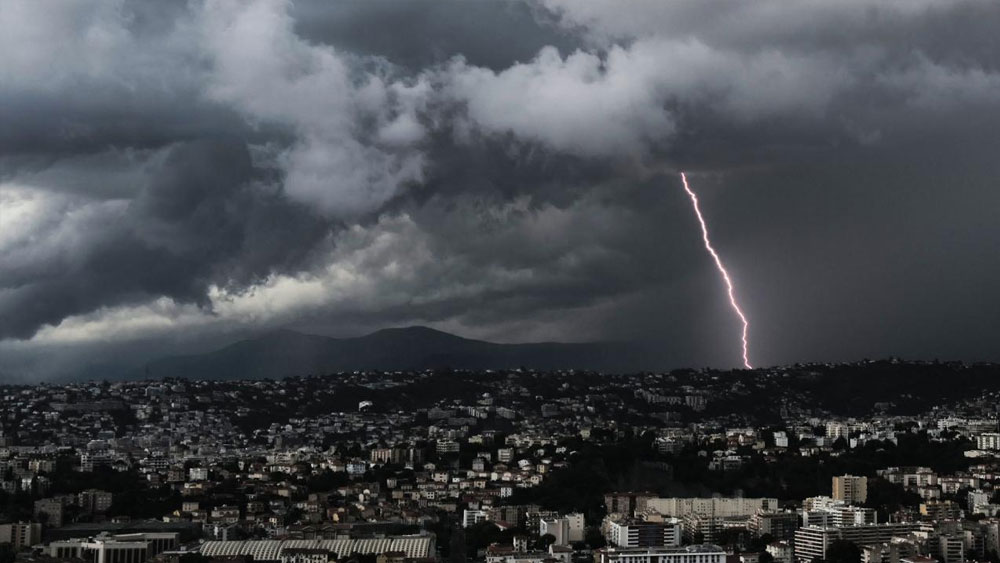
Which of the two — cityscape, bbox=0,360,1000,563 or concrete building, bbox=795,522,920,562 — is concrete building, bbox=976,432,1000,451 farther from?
concrete building, bbox=795,522,920,562

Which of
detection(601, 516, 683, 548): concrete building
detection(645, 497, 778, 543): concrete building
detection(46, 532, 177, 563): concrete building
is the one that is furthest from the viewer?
detection(645, 497, 778, 543): concrete building

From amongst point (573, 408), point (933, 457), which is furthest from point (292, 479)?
point (573, 408)

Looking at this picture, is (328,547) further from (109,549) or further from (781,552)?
(781,552)

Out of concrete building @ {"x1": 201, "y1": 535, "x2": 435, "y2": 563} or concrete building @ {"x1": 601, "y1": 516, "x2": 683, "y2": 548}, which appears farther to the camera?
concrete building @ {"x1": 601, "y1": 516, "x2": 683, "y2": 548}

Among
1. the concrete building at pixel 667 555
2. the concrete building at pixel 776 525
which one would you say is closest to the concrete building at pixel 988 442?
the concrete building at pixel 776 525

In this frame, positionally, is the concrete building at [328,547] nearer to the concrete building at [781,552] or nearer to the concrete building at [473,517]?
the concrete building at [473,517]

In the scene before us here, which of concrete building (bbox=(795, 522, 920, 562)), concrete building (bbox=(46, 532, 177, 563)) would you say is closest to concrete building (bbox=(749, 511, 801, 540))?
concrete building (bbox=(795, 522, 920, 562))

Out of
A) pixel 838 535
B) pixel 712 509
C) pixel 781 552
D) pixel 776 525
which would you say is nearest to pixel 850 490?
pixel 712 509

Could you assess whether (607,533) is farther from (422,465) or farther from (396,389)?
(396,389)

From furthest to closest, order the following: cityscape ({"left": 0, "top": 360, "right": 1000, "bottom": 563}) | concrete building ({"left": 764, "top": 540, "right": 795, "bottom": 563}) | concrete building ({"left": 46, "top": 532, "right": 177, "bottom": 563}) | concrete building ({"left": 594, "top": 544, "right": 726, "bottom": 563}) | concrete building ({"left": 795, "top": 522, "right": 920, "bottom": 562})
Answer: cityscape ({"left": 0, "top": 360, "right": 1000, "bottom": 563}), concrete building ({"left": 46, "top": 532, "right": 177, "bottom": 563}), concrete building ({"left": 795, "top": 522, "right": 920, "bottom": 562}), concrete building ({"left": 764, "top": 540, "right": 795, "bottom": 563}), concrete building ({"left": 594, "top": 544, "right": 726, "bottom": 563})
